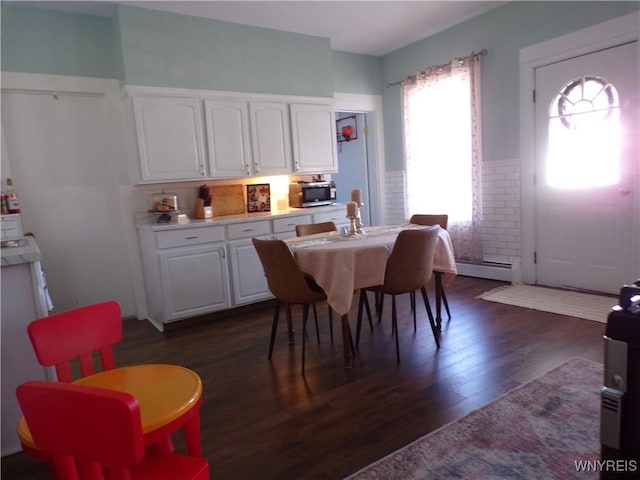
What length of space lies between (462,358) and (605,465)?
6.23 feet

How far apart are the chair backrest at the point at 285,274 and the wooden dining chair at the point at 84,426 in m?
1.82

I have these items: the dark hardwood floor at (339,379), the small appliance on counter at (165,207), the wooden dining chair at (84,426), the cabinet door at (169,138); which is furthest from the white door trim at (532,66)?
the wooden dining chair at (84,426)

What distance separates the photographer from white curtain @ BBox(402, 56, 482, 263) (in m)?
4.84

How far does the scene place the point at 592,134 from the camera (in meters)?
3.88

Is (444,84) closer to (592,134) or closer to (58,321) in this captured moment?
(592,134)

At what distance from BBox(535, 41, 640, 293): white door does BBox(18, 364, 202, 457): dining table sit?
393cm

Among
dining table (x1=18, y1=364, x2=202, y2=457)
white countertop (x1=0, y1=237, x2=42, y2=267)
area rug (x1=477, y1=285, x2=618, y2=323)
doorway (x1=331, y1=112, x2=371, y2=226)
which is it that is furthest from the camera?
doorway (x1=331, y1=112, x2=371, y2=226)

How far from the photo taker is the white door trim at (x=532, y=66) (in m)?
3.64

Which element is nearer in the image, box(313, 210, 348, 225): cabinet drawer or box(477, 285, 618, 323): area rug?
box(477, 285, 618, 323): area rug

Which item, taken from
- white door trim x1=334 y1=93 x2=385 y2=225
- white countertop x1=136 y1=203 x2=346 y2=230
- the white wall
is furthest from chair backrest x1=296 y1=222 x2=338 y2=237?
white door trim x1=334 y1=93 x2=385 y2=225

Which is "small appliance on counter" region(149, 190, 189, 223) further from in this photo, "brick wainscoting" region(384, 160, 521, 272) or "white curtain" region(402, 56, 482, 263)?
"brick wainscoting" region(384, 160, 521, 272)

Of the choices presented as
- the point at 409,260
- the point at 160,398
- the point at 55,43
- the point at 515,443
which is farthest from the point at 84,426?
the point at 55,43

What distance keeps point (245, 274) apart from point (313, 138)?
1845 millimetres

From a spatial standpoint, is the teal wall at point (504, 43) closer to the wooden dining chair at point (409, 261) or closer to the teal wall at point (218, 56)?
the teal wall at point (218, 56)
